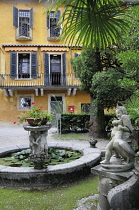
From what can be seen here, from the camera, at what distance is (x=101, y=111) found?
28.6 feet

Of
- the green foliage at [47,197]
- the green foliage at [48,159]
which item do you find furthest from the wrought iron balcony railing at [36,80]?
the green foliage at [47,197]

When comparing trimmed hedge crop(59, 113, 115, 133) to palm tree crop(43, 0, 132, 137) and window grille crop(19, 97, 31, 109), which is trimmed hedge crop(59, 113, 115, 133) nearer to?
window grille crop(19, 97, 31, 109)

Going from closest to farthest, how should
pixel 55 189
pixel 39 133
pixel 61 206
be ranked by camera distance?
pixel 61 206
pixel 55 189
pixel 39 133

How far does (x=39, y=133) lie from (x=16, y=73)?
12.0 metres

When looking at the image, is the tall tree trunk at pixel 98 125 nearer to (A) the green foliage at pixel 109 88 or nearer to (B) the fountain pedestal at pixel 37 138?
(A) the green foliage at pixel 109 88

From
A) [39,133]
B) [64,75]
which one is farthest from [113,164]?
[64,75]

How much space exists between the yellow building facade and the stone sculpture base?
42.4 ft

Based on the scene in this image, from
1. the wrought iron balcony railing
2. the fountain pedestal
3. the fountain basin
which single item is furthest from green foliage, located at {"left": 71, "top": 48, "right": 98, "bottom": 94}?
the wrought iron balcony railing

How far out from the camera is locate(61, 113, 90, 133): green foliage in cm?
1071

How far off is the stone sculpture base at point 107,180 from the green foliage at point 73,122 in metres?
8.18

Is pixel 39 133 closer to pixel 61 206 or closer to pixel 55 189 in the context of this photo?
pixel 55 189

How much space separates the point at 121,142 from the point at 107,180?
507 mm

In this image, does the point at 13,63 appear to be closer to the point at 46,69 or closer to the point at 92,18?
the point at 46,69

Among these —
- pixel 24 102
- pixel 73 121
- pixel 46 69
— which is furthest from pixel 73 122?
pixel 46 69
